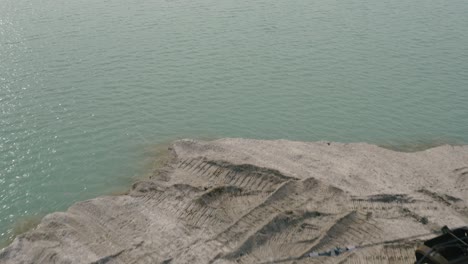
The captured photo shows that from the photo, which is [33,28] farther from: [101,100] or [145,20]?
[101,100]

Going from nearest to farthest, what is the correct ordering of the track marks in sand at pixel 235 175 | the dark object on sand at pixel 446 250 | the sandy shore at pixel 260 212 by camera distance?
the dark object on sand at pixel 446 250, the sandy shore at pixel 260 212, the track marks in sand at pixel 235 175

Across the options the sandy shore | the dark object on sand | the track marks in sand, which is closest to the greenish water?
the sandy shore

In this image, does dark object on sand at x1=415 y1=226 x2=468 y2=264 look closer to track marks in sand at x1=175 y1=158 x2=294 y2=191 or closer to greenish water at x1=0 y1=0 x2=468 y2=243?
track marks in sand at x1=175 y1=158 x2=294 y2=191

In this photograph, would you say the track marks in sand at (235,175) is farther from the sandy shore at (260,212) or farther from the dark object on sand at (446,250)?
the dark object on sand at (446,250)

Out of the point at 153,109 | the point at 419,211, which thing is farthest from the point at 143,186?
the point at 419,211

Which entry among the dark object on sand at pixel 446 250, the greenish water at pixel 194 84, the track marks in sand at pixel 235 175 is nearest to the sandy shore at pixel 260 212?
the track marks in sand at pixel 235 175

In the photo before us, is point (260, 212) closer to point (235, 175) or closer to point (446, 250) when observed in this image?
point (235, 175)
